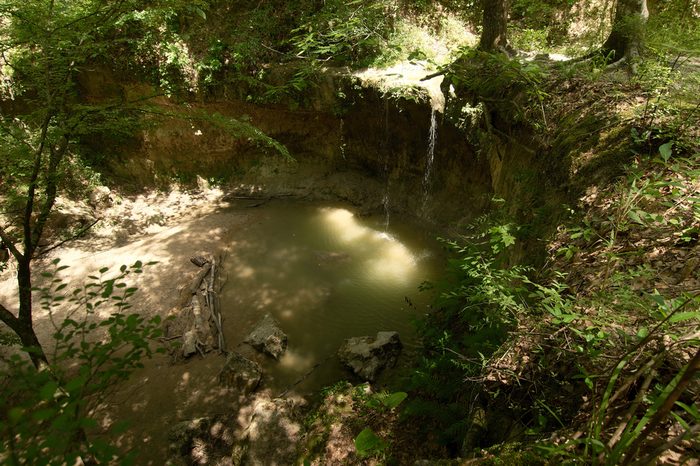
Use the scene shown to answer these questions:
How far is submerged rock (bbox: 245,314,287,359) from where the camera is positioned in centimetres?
591

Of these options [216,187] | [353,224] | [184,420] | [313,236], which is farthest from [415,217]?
[184,420]

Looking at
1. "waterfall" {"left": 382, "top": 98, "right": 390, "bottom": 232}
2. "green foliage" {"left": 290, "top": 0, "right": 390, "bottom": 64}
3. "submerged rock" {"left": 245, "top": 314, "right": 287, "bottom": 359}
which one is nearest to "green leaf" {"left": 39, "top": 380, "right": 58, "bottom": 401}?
"submerged rock" {"left": 245, "top": 314, "right": 287, "bottom": 359}

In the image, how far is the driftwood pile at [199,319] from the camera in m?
5.97

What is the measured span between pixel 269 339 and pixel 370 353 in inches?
68.5

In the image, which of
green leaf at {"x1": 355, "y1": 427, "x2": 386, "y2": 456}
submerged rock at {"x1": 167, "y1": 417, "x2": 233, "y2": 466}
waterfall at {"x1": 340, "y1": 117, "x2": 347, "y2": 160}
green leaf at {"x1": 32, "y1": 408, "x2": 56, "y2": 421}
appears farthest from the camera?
waterfall at {"x1": 340, "y1": 117, "x2": 347, "y2": 160}

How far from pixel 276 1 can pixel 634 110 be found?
9684 mm

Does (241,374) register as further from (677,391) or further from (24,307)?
(677,391)

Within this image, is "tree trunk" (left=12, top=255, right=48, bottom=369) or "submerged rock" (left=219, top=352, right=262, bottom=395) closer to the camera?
"tree trunk" (left=12, top=255, right=48, bottom=369)

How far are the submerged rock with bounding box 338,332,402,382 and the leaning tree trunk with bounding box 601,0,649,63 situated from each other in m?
5.29

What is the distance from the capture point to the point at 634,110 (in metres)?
3.35

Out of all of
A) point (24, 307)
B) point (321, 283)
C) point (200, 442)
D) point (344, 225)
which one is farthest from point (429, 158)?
point (24, 307)

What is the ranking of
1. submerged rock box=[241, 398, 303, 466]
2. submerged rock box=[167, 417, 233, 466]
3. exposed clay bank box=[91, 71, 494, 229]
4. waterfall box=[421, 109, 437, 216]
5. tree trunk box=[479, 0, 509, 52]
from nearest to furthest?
submerged rock box=[241, 398, 303, 466] < submerged rock box=[167, 417, 233, 466] < tree trunk box=[479, 0, 509, 52] < waterfall box=[421, 109, 437, 216] < exposed clay bank box=[91, 71, 494, 229]

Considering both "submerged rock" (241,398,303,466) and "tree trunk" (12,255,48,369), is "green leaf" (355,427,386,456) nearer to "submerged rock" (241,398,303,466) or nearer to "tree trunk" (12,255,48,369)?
"submerged rock" (241,398,303,466)

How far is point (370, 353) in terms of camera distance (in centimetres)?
559
